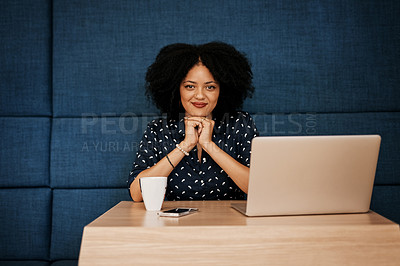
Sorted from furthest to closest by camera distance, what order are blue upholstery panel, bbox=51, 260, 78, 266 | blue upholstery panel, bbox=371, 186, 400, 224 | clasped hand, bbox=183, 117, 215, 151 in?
1. blue upholstery panel, bbox=371, 186, 400, 224
2. blue upholstery panel, bbox=51, 260, 78, 266
3. clasped hand, bbox=183, 117, 215, 151

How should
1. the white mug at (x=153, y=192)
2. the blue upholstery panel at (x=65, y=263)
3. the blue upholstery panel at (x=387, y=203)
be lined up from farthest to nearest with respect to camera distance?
the blue upholstery panel at (x=387, y=203), the blue upholstery panel at (x=65, y=263), the white mug at (x=153, y=192)

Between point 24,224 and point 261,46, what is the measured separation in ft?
4.85

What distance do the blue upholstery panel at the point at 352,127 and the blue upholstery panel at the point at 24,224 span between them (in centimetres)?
116

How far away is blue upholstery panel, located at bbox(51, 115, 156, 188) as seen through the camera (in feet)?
5.76

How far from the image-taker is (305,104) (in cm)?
182

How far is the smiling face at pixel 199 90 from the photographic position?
4.99 feet

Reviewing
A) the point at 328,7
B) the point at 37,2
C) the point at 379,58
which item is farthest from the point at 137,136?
the point at 379,58

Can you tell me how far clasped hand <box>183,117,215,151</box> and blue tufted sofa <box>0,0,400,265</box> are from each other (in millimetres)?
476

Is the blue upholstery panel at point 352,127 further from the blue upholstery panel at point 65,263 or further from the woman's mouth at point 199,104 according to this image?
the blue upholstery panel at point 65,263

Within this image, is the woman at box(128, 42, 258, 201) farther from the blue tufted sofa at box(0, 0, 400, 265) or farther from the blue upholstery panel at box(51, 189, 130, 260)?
the blue upholstery panel at box(51, 189, 130, 260)

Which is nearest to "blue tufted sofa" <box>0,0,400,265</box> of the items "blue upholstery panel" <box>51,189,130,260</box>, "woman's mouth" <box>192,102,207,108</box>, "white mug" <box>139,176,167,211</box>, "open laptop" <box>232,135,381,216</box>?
"blue upholstery panel" <box>51,189,130,260</box>

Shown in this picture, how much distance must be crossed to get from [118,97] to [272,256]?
4.20 feet

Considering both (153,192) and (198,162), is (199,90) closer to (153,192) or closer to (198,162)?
(198,162)

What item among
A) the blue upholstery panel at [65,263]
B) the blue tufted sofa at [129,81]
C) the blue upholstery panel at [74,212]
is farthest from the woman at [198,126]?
the blue upholstery panel at [65,263]
